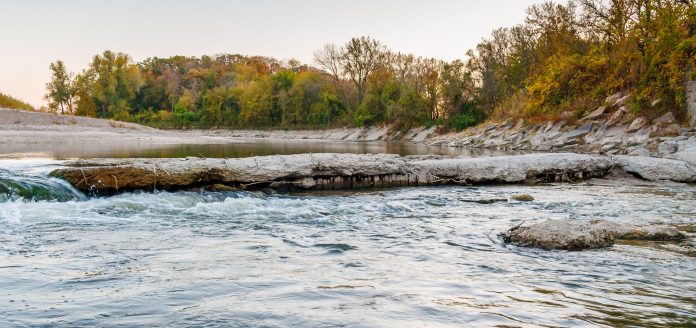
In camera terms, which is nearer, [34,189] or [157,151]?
[34,189]

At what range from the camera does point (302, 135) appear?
2594 inches

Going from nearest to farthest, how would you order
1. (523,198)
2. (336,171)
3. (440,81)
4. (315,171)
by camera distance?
(523,198), (315,171), (336,171), (440,81)

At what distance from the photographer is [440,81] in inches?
2019

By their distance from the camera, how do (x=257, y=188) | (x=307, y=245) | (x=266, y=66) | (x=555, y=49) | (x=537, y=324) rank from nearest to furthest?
(x=537, y=324) → (x=307, y=245) → (x=257, y=188) → (x=555, y=49) → (x=266, y=66)

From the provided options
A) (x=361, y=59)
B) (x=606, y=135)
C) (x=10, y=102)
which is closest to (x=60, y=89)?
(x=10, y=102)

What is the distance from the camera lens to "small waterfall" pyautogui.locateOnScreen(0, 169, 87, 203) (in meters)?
9.82

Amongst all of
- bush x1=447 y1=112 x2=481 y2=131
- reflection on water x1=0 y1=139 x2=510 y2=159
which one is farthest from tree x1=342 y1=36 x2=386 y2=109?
reflection on water x1=0 y1=139 x2=510 y2=159

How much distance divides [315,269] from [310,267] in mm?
120

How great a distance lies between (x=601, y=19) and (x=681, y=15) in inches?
300

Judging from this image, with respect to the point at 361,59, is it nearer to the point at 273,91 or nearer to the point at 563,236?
the point at 273,91

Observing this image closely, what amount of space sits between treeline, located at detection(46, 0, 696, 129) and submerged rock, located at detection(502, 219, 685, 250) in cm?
1853

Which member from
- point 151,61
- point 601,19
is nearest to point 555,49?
point 601,19

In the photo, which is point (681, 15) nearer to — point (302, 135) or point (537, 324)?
point (537, 324)

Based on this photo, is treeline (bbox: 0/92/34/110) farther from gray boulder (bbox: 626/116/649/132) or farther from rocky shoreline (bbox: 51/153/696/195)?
gray boulder (bbox: 626/116/649/132)
